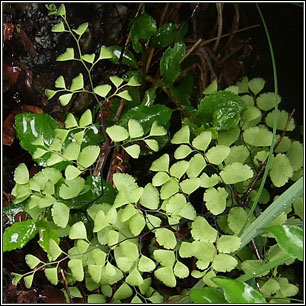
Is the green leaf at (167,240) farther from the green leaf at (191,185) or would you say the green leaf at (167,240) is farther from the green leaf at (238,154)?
the green leaf at (238,154)

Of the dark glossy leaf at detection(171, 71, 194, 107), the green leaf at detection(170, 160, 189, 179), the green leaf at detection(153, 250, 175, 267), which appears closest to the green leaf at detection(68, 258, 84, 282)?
the green leaf at detection(153, 250, 175, 267)

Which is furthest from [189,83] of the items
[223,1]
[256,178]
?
[256,178]

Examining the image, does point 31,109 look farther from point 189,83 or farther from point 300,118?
point 300,118

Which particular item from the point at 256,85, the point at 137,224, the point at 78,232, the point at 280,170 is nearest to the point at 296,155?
the point at 280,170

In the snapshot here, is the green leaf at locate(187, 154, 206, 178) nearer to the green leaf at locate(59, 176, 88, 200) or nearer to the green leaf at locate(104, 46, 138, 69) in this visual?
the green leaf at locate(59, 176, 88, 200)

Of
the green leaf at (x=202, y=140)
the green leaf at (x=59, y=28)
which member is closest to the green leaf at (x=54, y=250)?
the green leaf at (x=202, y=140)

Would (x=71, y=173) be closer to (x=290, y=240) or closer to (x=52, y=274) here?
(x=52, y=274)
